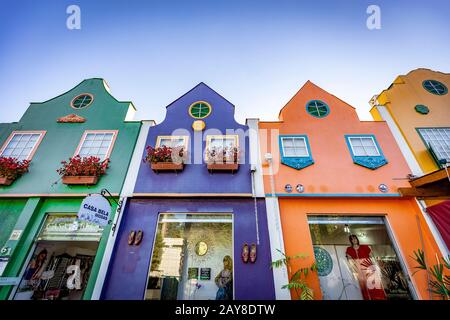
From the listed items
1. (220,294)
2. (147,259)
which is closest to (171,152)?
(147,259)

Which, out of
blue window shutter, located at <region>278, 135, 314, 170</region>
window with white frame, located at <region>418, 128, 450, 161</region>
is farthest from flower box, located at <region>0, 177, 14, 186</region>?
window with white frame, located at <region>418, 128, 450, 161</region>

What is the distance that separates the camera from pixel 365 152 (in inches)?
326

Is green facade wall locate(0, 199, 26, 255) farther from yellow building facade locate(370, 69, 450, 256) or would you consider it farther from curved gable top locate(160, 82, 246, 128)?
yellow building facade locate(370, 69, 450, 256)

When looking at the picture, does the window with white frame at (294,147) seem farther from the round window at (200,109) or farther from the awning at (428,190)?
the round window at (200,109)

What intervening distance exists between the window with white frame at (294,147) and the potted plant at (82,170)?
703cm

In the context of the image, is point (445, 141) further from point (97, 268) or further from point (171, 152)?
point (97, 268)

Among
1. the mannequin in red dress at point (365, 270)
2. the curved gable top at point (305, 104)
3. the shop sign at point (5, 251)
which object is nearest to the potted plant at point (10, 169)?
the shop sign at point (5, 251)

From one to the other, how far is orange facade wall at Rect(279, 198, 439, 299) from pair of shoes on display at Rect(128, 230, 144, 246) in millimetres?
4667

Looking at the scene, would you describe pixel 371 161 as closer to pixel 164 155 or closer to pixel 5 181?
pixel 164 155

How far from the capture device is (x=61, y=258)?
24.4 ft

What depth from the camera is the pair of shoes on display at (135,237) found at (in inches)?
260

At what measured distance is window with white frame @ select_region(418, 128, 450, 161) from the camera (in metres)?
7.99

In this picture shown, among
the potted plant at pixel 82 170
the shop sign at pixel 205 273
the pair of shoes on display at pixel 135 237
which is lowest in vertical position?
the shop sign at pixel 205 273

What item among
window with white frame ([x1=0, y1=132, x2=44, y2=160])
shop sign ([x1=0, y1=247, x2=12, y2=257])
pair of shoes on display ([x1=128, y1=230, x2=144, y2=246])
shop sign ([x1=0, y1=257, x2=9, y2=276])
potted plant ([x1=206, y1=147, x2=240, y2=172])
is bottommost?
shop sign ([x1=0, y1=257, x2=9, y2=276])
